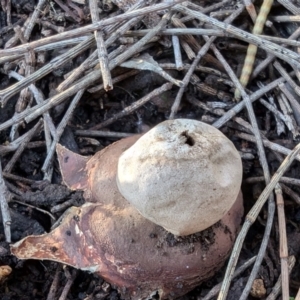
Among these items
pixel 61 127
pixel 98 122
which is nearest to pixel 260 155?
pixel 98 122

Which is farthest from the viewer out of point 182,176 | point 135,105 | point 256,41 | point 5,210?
point 135,105

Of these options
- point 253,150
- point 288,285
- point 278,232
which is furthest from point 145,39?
point 288,285

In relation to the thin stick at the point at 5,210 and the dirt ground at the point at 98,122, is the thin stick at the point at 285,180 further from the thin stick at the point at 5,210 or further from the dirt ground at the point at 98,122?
the thin stick at the point at 5,210

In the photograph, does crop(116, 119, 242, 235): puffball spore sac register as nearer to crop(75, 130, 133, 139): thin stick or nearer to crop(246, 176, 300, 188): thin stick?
crop(246, 176, 300, 188): thin stick

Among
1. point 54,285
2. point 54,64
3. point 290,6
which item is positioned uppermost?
point 290,6

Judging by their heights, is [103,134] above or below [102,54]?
below

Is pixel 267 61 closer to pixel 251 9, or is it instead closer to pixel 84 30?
pixel 251 9

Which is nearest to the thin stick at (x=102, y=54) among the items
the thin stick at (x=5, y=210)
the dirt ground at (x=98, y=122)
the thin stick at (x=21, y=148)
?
the dirt ground at (x=98, y=122)
